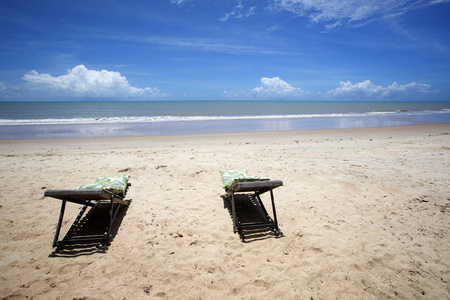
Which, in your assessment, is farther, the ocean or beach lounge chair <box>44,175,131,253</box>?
the ocean

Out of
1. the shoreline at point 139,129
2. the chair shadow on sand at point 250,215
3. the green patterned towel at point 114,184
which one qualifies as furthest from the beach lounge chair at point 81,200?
the shoreline at point 139,129

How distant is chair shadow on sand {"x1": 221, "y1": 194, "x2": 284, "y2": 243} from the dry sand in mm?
111

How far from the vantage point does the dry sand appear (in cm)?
277

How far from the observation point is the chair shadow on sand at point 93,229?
3.39 meters

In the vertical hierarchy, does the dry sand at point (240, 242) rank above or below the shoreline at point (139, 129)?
below

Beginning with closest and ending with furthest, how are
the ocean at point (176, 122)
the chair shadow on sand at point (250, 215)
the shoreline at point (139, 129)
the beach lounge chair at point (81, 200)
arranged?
the beach lounge chair at point (81, 200), the chair shadow on sand at point (250, 215), the shoreline at point (139, 129), the ocean at point (176, 122)

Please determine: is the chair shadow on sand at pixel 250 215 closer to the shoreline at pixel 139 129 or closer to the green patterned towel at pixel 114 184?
the green patterned towel at pixel 114 184

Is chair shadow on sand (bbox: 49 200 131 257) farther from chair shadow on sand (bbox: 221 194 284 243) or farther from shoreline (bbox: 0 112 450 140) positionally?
shoreline (bbox: 0 112 450 140)

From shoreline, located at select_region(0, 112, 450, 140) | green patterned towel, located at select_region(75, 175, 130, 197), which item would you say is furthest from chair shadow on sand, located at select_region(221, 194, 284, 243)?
shoreline, located at select_region(0, 112, 450, 140)

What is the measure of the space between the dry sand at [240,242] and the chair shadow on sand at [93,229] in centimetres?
5

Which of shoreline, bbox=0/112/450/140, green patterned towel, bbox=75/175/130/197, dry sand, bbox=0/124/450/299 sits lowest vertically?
dry sand, bbox=0/124/450/299

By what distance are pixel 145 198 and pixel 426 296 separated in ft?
16.4

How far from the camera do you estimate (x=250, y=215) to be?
4.52 meters

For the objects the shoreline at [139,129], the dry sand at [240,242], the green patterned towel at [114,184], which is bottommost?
the dry sand at [240,242]
